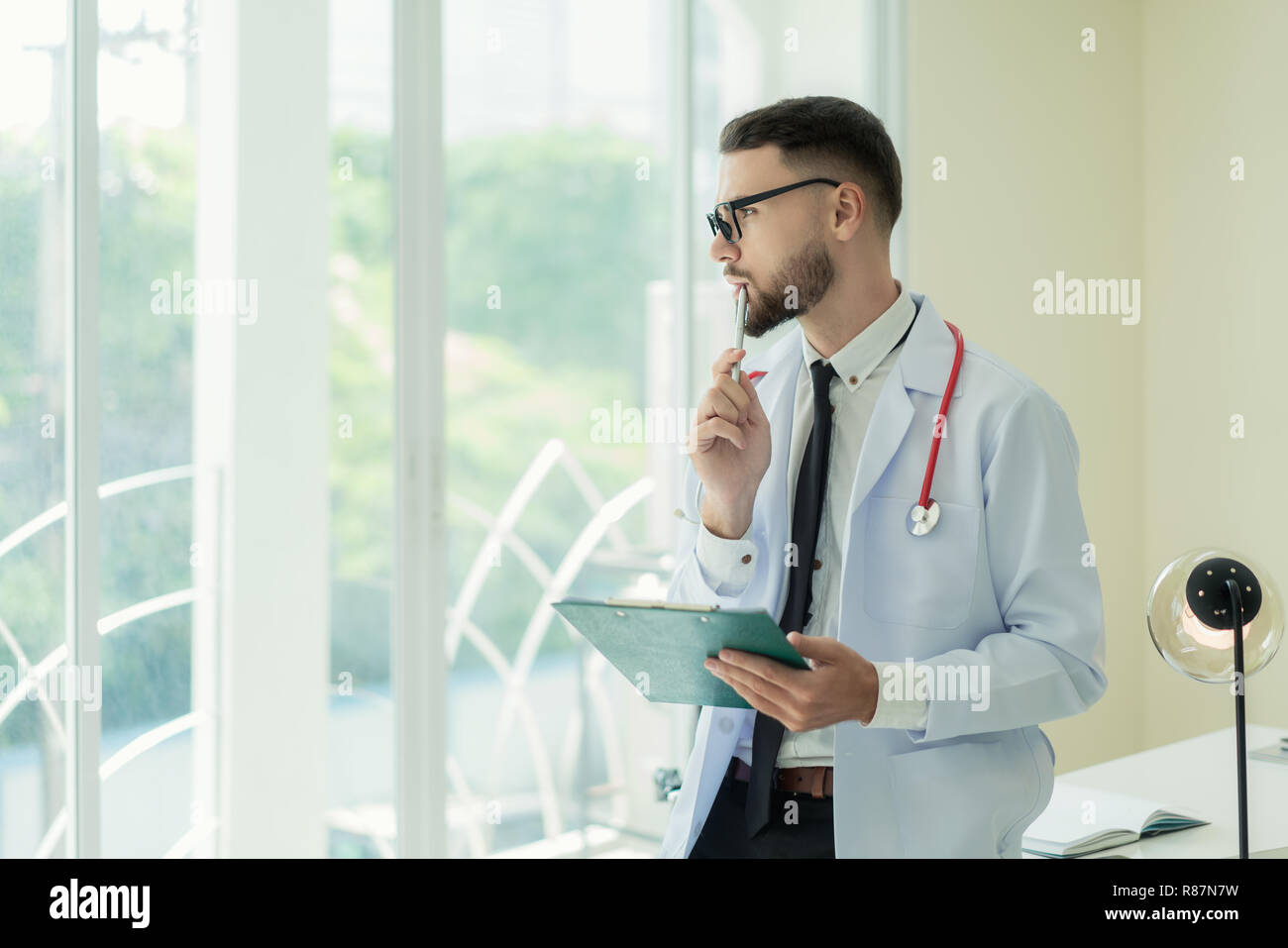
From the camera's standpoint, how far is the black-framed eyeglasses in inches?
68.6

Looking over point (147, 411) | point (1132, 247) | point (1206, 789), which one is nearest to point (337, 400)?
point (147, 411)

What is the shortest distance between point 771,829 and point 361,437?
1.55 metres

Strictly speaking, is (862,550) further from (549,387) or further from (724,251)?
(549,387)

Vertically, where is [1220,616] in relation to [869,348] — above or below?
below

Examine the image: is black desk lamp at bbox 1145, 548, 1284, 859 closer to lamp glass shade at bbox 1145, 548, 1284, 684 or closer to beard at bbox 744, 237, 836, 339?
lamp glass shade at bbox 1145, 548, 1284, 684

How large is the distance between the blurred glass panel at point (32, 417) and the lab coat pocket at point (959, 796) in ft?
5.54

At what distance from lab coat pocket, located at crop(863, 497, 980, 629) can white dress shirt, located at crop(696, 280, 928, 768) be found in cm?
5

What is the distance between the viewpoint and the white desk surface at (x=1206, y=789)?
71.8 inches

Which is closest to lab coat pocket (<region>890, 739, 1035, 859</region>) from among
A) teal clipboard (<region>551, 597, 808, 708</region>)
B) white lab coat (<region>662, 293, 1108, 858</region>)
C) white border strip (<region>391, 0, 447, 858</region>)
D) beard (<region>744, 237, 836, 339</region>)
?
white lab coat (<region>662, 293, 1108, 858</region>)

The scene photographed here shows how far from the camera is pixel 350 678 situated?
→ 2738 mm

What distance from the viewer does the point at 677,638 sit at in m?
1.37

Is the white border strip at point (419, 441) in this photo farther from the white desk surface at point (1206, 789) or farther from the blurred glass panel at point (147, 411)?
the white desk surface at point (1206, 789)

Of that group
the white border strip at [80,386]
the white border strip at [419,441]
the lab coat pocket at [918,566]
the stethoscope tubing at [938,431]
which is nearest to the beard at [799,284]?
the stethoscope tubing at [938,431]
